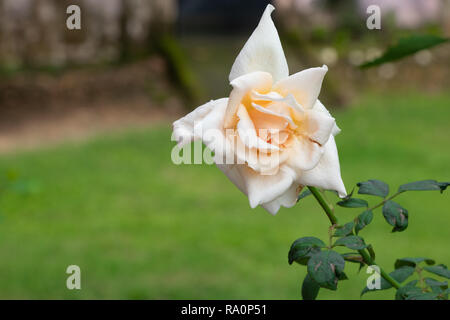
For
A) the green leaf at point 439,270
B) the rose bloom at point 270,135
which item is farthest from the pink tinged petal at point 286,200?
the green leaf at point 439,270

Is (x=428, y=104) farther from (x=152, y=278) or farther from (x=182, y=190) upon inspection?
(x=152, y=278)

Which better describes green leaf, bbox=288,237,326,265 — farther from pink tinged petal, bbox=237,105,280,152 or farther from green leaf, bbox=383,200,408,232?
pink tinged petal, bbox=237,105,280,152

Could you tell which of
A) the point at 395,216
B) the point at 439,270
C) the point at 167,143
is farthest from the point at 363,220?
the point at 167,143

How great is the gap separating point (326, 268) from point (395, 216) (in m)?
0.13

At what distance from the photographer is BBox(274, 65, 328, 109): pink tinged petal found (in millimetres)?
705

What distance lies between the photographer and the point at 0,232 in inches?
141

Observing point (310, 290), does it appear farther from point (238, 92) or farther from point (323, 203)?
point (238, 92)

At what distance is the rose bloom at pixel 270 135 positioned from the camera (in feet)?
2.20

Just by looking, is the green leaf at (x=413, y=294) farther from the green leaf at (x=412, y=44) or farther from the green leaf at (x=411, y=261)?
the green leaf at (x=412, y=44)

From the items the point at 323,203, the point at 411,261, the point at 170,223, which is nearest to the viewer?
the point at 323,203

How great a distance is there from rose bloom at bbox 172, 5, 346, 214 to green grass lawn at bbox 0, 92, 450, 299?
5.84ft

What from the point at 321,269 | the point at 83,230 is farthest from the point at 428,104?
the point at 321,269

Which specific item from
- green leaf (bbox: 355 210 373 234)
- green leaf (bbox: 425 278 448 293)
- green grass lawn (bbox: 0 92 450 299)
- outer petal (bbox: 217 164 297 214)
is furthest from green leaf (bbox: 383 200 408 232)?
green grass lawn (bbox: 0 92 450 299)

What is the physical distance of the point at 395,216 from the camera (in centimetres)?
89
